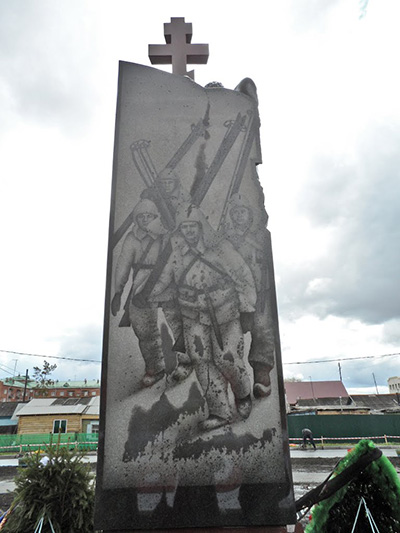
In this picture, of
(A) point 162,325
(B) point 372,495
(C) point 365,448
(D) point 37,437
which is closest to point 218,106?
(A) point 162,325

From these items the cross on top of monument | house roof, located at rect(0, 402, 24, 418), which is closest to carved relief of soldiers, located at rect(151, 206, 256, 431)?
the cross on top of monument

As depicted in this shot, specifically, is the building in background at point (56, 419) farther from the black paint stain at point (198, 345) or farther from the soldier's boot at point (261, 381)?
the soldier's boot at point (261, 381)

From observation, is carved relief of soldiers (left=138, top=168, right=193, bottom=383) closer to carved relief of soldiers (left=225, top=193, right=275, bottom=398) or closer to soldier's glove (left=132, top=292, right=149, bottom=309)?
soldier's glove (left=132, top=292, right=149, bottom=309)

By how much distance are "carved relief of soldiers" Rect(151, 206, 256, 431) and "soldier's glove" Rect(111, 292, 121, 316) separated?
314mm

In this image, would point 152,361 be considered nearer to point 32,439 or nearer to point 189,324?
point 189,324

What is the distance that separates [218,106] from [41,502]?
4109 millimetres

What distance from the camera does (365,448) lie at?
2.75 m

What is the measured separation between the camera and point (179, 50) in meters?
4.82

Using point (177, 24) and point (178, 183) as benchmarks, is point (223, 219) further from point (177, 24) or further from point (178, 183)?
point (177, 24)

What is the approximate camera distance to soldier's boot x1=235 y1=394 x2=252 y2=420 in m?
3.13

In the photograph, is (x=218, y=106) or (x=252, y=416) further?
(x=218, y=106)

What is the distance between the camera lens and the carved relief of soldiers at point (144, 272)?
3.24m

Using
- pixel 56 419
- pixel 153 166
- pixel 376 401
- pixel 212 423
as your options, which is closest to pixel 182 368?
pixel 212 423

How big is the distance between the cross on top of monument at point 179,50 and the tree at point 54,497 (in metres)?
4.49
